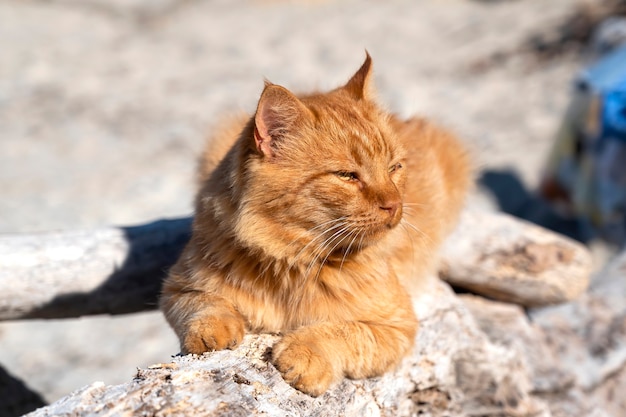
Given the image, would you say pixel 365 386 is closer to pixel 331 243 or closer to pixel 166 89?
pixel 331 243

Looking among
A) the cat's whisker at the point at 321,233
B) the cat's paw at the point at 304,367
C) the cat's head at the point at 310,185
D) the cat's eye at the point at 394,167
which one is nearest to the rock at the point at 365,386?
the cat's paw at the point at 304,367

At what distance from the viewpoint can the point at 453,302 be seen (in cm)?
341

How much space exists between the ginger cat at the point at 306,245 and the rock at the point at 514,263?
1117 mm

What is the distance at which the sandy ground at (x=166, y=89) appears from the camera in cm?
508

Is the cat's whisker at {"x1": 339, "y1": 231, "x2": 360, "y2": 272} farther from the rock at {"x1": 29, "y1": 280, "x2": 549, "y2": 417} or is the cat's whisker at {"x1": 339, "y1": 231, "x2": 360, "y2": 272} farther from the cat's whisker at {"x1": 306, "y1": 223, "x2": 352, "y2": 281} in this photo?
the rock at {"x1": 29, "y1": 280, "x2": 549, "y2": 417}

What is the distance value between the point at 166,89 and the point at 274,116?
627cm

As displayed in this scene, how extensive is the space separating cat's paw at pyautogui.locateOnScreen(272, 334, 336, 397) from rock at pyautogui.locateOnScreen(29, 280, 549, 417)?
0.03m

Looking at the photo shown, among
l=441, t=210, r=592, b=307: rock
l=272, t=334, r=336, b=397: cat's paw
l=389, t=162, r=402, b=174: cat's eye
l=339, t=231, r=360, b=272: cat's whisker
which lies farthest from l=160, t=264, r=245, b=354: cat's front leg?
l=441, t=210, r=592, b=307: rock

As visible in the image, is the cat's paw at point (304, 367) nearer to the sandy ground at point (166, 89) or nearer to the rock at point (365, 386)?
the rock at point (365, 386)

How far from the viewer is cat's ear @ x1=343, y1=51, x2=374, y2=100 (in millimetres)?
2898

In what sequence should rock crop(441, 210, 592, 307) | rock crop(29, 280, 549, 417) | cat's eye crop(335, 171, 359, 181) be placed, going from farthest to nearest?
1. rock crop(441, 210, 592, 307)
2. cat's eye crop(335, 171, 359, 181)
3. rock crop(29, 280, 549, 417)

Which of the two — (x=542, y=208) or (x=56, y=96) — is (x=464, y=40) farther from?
(x=56, y=96)

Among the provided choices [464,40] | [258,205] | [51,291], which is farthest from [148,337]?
[464,40]

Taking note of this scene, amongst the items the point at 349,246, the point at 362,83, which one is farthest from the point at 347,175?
the point at 362,83
